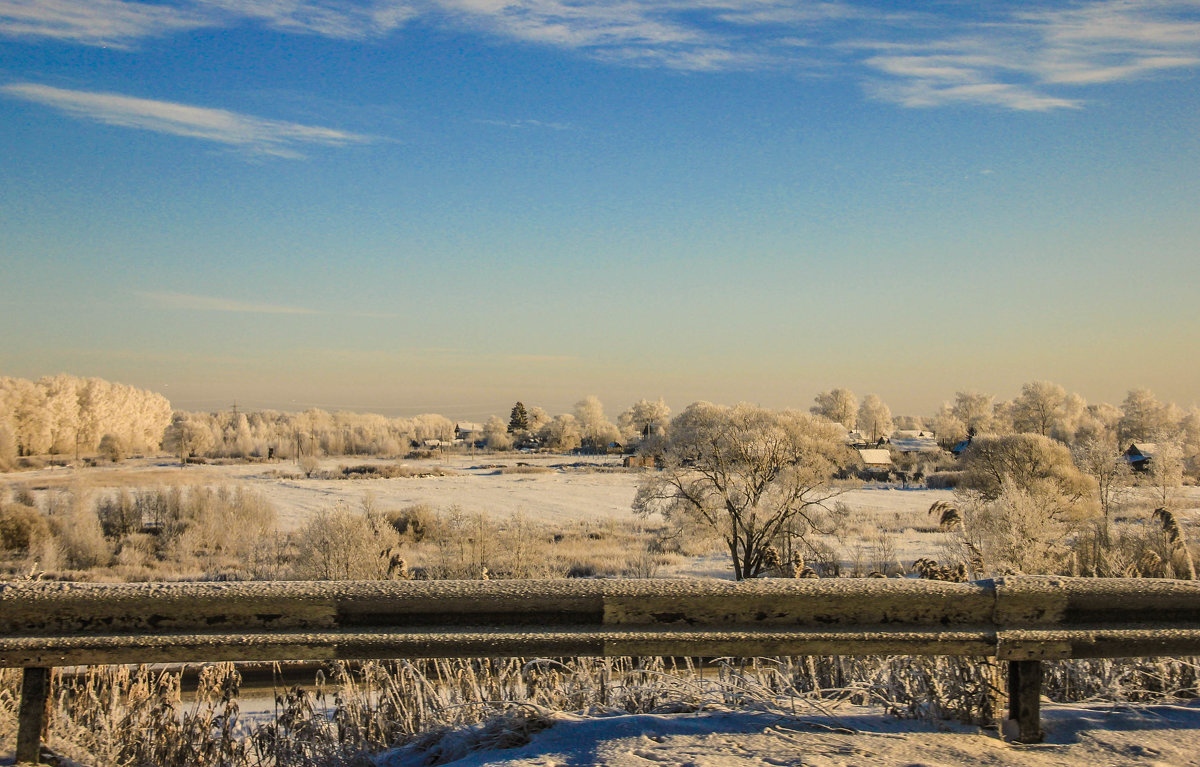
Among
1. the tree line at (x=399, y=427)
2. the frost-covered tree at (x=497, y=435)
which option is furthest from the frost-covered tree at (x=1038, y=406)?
the frost-covered tree at (x=497, y=435)

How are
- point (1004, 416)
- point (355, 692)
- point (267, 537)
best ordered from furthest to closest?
point (1004, 416) < point (267, 537) < point (355, 692)

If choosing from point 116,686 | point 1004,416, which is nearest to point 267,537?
point 116,686

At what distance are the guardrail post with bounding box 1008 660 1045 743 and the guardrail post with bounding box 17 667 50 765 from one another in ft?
13.7

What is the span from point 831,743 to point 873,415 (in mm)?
167315

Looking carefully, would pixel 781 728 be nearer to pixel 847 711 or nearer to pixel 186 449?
pixel 847 711

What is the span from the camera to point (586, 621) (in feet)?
11.9

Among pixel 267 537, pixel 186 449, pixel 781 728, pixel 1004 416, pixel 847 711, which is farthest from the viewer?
pixel 1004 416

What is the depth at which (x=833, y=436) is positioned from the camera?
29.7 metres

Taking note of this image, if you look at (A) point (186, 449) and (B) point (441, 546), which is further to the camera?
(A) point (186, 449)

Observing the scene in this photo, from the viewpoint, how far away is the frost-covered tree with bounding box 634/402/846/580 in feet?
89.0

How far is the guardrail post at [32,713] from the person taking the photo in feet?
11.4

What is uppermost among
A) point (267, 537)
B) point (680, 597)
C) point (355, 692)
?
point (680, 597)

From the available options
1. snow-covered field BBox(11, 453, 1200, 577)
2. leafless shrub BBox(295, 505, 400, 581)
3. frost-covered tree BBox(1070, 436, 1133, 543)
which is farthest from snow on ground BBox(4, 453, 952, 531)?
leafless shrub BBox(295, 505, 400, 581)

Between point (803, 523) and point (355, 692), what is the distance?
2468cm
